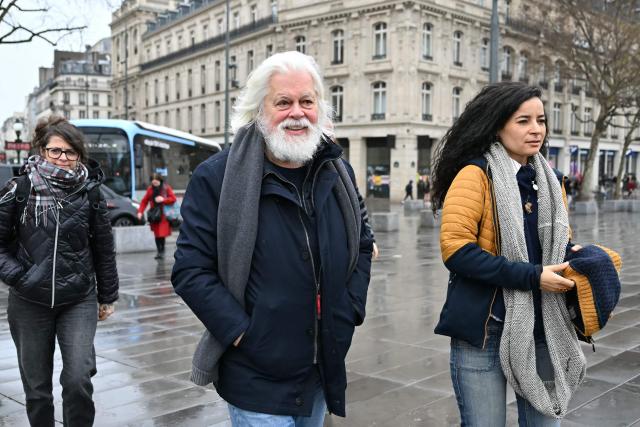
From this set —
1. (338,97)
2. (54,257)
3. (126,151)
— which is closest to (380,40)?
(338,97)

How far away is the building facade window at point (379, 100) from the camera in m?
42.4

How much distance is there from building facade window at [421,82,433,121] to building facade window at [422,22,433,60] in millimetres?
1799

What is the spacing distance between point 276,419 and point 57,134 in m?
2.29

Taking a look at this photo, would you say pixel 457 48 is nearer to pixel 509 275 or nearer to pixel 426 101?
pixel 426 101

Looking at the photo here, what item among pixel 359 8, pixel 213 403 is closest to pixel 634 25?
pixel 359 8

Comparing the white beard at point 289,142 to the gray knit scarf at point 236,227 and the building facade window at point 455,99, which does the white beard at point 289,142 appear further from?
the building facade window at point 455,99

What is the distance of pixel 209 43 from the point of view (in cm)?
5638

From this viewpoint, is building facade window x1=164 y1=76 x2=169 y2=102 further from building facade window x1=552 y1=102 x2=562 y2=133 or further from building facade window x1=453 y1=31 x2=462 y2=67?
building facade window x1=552 y1=102 x2=562 y2=133

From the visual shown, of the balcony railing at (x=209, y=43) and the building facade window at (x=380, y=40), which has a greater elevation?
the balcony railing at (x=209, y=43)

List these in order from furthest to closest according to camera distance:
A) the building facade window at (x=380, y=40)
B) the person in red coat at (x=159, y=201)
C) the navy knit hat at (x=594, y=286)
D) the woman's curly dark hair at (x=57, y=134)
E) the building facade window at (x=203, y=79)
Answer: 1. the building facade window at (x=203, y=79)
2. the building facade window at (x=380, y=40)
3. the person in red coat at (x=159, y=201)
4. the woman's curly dark hair at (x=57, y=134)
5. the navy knit hat at (x=594, y=286)

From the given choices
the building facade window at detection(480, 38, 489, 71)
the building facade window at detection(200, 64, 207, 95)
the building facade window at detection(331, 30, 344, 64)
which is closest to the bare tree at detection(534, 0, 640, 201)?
the building facade window at detection(480, 38, 489, 71)

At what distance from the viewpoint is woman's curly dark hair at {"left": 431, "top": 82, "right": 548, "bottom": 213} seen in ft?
9.61

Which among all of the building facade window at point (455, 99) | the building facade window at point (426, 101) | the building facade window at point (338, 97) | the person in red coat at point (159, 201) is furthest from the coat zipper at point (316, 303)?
the building facade window at point (455, 99)

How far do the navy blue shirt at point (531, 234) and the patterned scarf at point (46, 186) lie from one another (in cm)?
244
